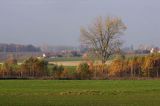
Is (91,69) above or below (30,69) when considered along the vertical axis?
below

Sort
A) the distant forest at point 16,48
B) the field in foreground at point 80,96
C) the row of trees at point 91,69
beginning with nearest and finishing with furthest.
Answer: the field in foreground at point 80,96
the row of trees at point 91,69
the distant forest at point 16,48

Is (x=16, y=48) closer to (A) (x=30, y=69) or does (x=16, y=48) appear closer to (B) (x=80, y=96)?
(A) (x=30, y=69)

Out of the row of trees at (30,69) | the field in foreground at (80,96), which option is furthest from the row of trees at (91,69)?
the field in foreground at (80,96)

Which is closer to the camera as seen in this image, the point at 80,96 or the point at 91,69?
the point at 80,96

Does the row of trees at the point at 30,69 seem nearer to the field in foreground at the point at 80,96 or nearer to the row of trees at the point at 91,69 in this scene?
the row of trees at the point at 91,69

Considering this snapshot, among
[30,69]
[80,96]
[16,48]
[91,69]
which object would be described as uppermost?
[16,48]

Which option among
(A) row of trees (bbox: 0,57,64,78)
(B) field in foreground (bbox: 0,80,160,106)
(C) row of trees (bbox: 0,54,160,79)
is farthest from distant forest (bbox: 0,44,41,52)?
(B) field in foreground (bbox: 0,80,160,106)

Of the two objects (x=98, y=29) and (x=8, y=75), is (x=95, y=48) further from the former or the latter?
(x=8, y=75)

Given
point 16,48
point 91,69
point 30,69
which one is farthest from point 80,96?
point 16,48

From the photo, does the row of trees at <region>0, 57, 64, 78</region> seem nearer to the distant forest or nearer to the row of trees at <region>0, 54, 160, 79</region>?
the row of trees at <region>0, 54, 160, 79</region>

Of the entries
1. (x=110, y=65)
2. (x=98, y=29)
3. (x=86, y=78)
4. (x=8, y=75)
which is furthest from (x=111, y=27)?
(x=8, y=75)

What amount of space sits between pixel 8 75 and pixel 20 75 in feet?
6.79

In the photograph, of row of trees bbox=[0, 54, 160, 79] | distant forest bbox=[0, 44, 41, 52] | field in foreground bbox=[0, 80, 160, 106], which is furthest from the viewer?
distant forest bbox=[0, 44, 41, 52]

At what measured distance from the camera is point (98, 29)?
88.9 m
